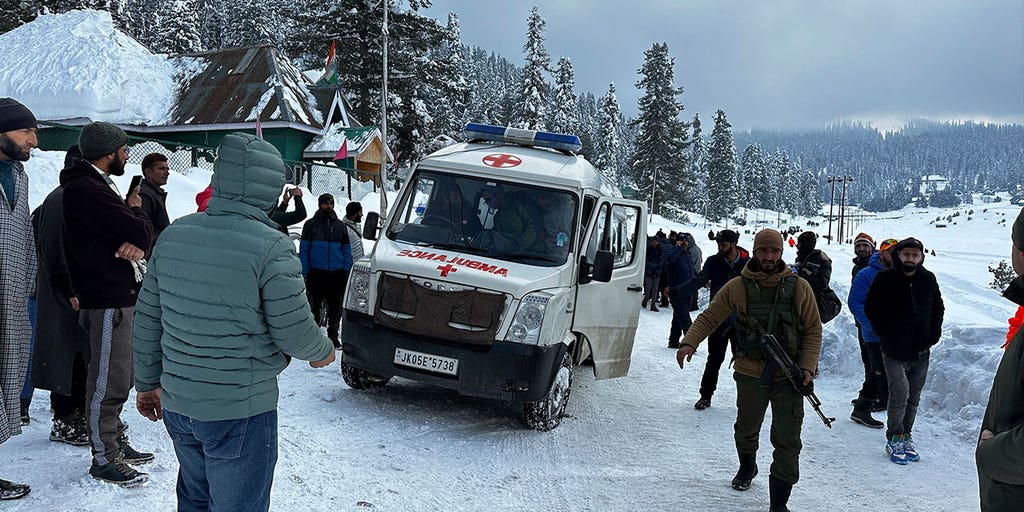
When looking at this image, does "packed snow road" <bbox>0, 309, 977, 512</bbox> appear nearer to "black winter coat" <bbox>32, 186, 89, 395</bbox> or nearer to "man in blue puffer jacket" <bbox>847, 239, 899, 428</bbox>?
"man in blue puffer jacket" <bbox>847, 239, 899, 428</bbox>

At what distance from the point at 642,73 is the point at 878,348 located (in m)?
53.5

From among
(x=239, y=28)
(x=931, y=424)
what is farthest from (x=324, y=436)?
(x=239, y=28)

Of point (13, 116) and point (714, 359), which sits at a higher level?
point (13, 116)

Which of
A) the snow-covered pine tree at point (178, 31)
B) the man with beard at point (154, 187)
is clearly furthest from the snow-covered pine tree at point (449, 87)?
the snow-covered pine tree at point (178, 31)

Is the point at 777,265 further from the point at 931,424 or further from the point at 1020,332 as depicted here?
the point at 931,424

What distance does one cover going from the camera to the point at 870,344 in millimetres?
7285

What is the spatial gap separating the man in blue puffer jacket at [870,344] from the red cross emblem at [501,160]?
3.82 m

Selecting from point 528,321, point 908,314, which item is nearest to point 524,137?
point 528,321

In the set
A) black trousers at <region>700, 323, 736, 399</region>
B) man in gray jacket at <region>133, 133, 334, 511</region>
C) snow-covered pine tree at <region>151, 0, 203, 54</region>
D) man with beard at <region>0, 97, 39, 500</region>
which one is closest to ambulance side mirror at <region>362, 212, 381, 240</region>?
A: man with beard at <region>0, 97, 39, 500</region>

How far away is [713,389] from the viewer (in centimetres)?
801

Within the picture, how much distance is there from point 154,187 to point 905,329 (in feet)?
21.9

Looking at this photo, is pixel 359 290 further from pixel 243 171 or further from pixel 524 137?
pixel 243 171

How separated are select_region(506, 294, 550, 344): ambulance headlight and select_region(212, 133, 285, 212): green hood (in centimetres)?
354

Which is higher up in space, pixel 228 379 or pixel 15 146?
pixel 15 146
